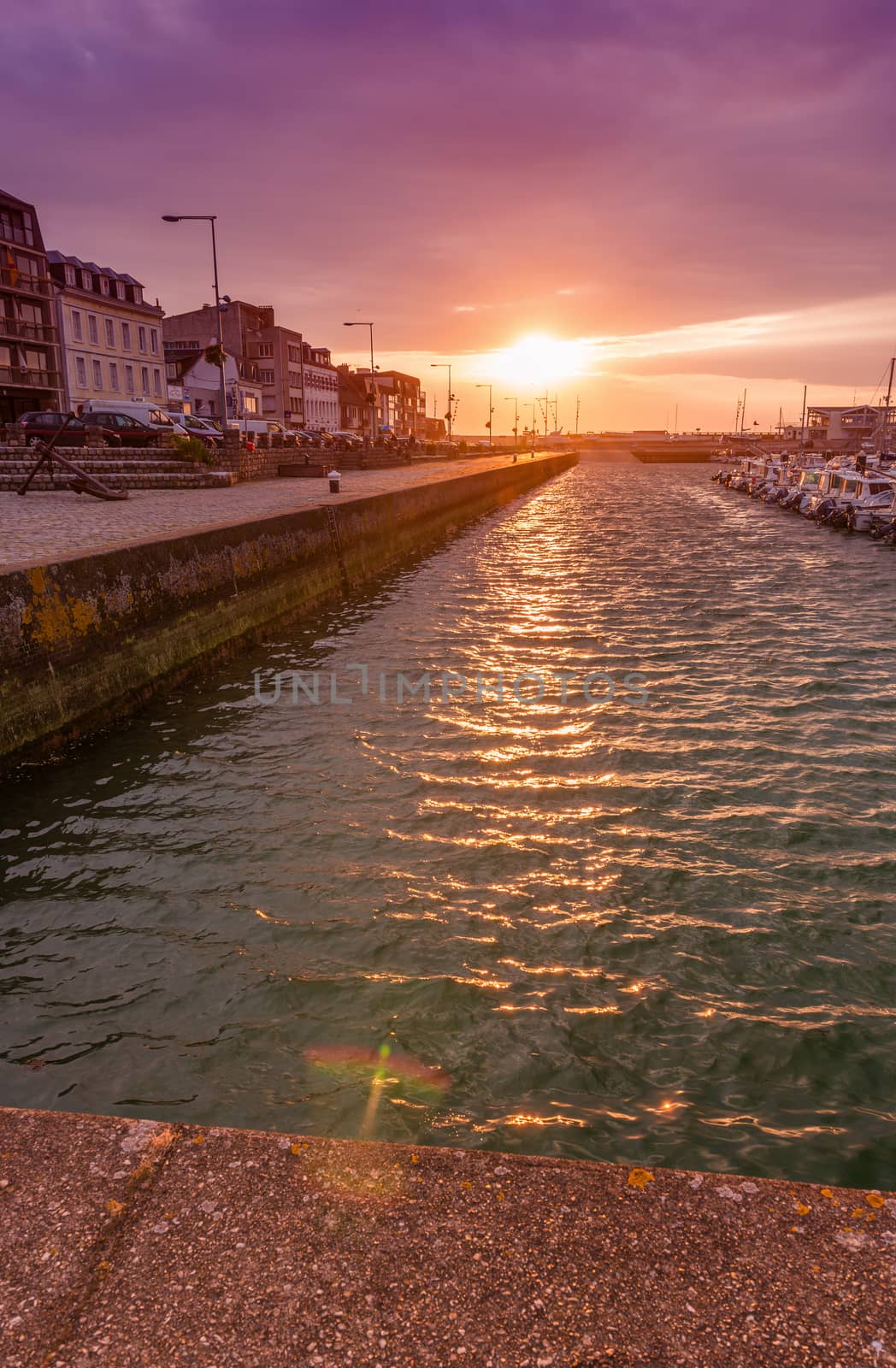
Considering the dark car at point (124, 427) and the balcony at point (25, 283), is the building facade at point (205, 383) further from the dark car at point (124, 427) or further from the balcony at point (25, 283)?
the dark car at point (124, 427)

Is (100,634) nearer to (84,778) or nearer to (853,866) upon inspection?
(84,778)

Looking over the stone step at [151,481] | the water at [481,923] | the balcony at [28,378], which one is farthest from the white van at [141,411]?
the water at [481,923]

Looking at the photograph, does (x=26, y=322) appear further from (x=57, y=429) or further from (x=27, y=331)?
(x=57, y=429)

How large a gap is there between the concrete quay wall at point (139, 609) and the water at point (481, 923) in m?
0.54

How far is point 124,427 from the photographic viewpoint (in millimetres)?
32688

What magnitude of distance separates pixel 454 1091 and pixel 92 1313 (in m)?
2.52

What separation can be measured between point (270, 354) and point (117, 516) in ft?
254

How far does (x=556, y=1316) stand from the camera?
1.91 metres

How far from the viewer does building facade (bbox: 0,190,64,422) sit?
4978cm

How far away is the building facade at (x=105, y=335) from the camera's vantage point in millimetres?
53625

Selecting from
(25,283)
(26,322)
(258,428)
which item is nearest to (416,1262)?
(258,428)

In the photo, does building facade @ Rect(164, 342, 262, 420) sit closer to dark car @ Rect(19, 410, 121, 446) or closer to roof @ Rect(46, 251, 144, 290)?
roof @ Rect(46, 251, 144, 290)

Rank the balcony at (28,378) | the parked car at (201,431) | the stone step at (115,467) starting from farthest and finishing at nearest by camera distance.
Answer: the balcony at (28,378) < the parked car at (201,431) < the stone step at (115,467)

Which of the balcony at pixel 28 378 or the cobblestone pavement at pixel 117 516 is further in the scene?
the balcony at pixel 28 378
